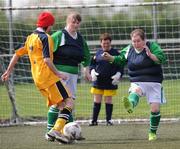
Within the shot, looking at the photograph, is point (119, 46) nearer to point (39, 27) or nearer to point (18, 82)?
point (18, 82)

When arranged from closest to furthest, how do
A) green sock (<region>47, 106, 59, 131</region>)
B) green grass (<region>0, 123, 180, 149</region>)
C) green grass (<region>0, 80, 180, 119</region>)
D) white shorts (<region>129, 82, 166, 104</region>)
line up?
green grass (<region>0, 123, 180, 149</region>) → white shorts (<region>129, 82, 166, 104</region>) → green sock (<region>47, 106, 59, 131</region>) → green grass (<region>0, 80, 180, 119</region>)

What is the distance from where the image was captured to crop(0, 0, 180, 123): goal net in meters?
12.7

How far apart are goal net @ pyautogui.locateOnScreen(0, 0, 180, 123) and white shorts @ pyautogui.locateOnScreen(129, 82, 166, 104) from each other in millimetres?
2858

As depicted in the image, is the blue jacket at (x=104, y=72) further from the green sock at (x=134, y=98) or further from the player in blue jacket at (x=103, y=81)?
the green sock at (x=134, y=98)

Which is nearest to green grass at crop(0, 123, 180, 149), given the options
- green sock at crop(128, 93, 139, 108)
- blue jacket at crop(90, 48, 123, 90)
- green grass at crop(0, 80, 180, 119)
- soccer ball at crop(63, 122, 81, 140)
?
soccer ball at crop(63, 122, 81, 140)

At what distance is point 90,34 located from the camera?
14016 millimetres

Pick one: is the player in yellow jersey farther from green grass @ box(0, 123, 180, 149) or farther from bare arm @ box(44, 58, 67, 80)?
green grass @ box(0, 123, 180, 149)

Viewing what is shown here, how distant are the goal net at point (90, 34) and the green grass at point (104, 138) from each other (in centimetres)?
136

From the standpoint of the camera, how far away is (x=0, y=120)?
41.5 ft

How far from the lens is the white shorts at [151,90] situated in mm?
9430

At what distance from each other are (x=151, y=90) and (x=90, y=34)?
474 centimetres

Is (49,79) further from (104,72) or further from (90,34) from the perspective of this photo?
(90,34)

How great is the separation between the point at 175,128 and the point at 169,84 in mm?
3708

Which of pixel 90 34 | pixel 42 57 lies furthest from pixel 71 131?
pixel 90 34
